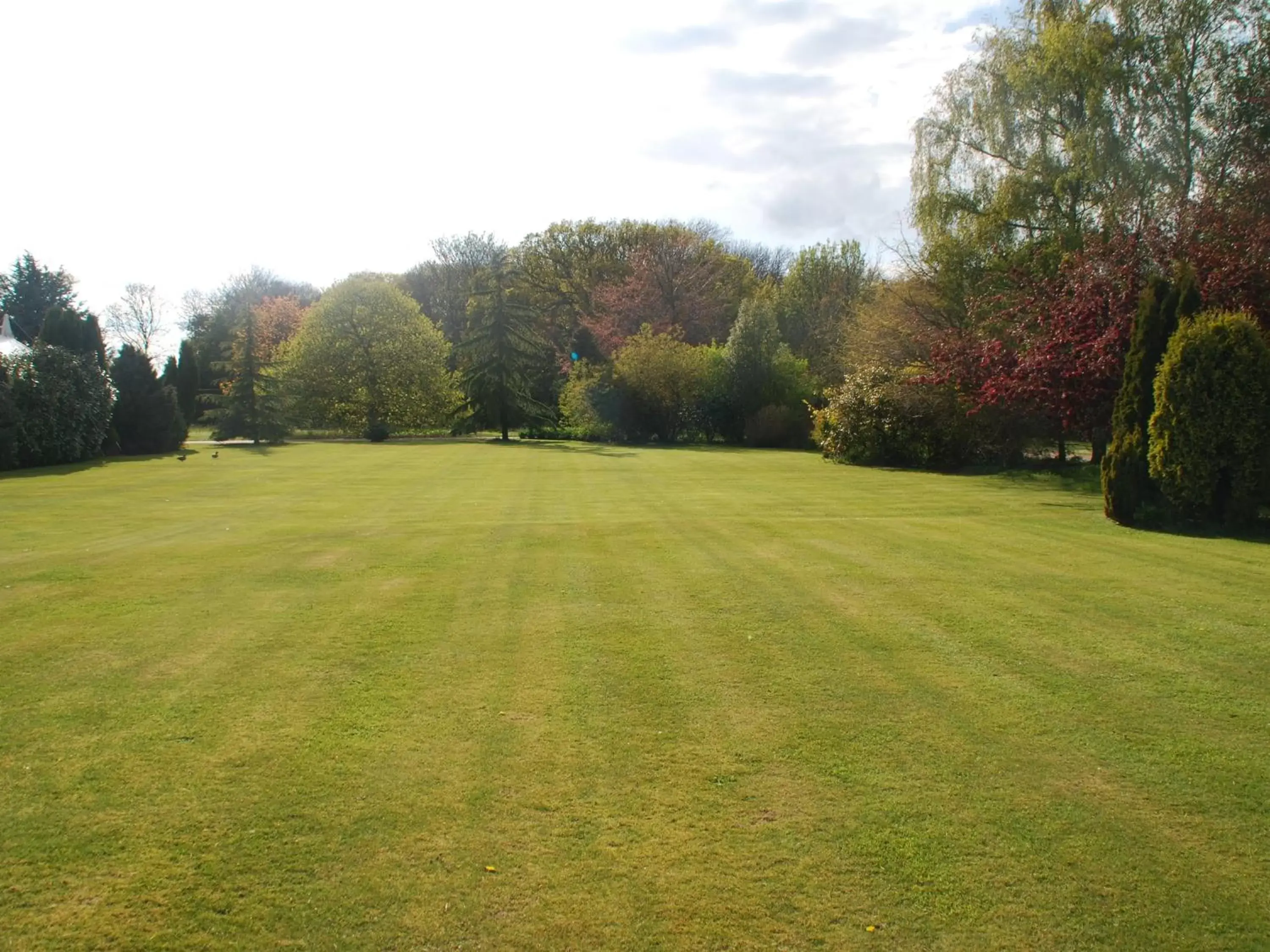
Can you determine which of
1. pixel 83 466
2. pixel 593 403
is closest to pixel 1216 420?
pixel 83 466

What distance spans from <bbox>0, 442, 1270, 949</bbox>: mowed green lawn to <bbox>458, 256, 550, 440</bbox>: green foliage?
38.4m

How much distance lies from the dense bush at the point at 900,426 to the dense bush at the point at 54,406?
23565 millimetres

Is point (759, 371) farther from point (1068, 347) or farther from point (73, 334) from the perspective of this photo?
point (73, 334)

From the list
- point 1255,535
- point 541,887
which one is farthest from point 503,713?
point 1255,535

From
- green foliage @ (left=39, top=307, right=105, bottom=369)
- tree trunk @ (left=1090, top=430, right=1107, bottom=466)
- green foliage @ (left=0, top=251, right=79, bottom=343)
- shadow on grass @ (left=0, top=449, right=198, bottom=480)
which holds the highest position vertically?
green foliage @ (left=0, top=251, right=79, bottom=343)

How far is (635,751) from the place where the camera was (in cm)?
439

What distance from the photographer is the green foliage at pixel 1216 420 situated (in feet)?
37.9

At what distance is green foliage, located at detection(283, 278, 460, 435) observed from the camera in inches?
1921

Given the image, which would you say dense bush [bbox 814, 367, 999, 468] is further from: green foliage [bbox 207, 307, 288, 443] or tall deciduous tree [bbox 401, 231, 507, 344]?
tall deciduous tree [bbox 401, 231, 507, 344]

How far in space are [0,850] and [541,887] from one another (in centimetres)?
215

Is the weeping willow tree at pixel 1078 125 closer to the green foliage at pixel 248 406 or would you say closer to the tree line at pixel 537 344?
the tree line at pixel 537 344

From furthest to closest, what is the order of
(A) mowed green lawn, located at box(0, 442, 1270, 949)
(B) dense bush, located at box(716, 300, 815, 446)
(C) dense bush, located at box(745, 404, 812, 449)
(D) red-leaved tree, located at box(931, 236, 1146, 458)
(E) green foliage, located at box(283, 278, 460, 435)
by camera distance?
(E) green foliage, located at box(283, 278, 460, 435)
(B) dense bush, located at box(716, 300, 815, 446)
(C) dense bush, located at box(745, 404, 812, 449)
(D) red-leaved tree, located at box(931, 236, 1146, 458)
(A) mowed green lawn, located at box(0, 442, 1270, 949)

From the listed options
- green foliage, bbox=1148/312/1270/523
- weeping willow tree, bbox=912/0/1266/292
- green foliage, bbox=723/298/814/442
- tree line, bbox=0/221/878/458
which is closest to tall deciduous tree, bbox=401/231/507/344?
tree line, bbox=0/221/878/458

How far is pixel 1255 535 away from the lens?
11281 millimetres
